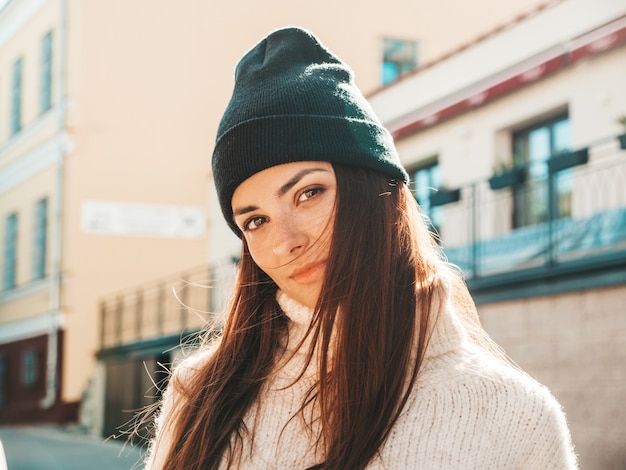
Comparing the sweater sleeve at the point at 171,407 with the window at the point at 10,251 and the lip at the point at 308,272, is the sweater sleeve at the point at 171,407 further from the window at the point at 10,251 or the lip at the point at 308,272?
the window at the point at 10,251

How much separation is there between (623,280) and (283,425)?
6792 millimetres

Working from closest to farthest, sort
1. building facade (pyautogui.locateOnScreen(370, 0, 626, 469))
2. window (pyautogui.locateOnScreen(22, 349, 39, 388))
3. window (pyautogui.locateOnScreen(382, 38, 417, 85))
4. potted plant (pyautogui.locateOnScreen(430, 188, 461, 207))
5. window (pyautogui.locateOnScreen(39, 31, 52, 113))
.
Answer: building facade (pyautogui.locateOnScreen(370, 0, 626, 469)) < potted plant (pyautogui.locateOnScreen(430, 188, 461, 207)) < window (pyautogui.locateOnScreen(22, 349, 39, 388)) < window (pyautogui.locateOnScreen(39, 31, 52, 113)) < window (pyautogui.locateOnScreen(382, 38, 417, 85))

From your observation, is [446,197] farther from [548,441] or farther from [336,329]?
[548,441]

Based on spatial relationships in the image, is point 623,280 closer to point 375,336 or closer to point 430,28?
point 375,336

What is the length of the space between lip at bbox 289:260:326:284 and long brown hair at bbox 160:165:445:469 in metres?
0.04

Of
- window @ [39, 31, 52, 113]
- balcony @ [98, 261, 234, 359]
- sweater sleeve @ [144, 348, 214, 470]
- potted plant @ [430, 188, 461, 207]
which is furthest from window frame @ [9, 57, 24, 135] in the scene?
sweater sleeve @ [144, 348, 214, 470]

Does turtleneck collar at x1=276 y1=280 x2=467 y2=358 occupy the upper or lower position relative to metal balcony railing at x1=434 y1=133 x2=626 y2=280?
lower

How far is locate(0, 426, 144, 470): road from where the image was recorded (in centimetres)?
1363

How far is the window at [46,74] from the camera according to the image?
70.7ft

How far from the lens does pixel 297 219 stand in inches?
81.0

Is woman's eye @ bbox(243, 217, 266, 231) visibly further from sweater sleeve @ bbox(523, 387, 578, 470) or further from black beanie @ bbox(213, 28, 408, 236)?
sweater sleeve @ bbox(523, 387, 578, 470)

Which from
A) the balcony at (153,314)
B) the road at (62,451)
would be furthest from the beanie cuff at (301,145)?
the balcony at (153,314)

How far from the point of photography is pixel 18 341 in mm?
22047

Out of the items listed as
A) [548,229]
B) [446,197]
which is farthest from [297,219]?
[446,197]
